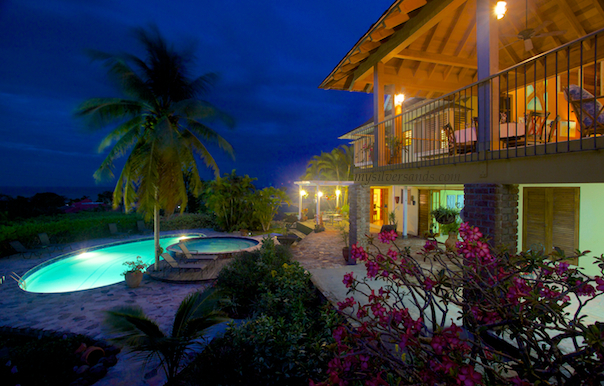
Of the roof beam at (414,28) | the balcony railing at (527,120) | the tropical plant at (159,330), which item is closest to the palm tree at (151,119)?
the roof beam at (414,28)

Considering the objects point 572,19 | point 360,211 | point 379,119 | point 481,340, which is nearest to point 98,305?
point 360,211

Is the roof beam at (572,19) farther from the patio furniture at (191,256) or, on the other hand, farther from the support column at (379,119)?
the patio furniture at (191,256)

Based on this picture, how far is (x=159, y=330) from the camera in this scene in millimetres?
4625

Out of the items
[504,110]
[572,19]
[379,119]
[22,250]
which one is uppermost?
[572,19]

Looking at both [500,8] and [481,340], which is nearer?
[481,340]

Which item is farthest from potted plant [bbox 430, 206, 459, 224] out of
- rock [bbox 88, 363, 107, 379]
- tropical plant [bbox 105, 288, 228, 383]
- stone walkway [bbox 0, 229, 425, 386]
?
rock [bbox 88, 363, 107, 379]

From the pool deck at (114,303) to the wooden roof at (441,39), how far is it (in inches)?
239

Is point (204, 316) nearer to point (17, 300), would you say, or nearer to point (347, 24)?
point (17, 300)

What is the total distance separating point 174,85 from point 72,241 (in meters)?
11.7

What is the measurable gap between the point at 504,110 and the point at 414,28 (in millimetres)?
3084

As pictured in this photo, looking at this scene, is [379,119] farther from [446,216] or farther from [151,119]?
[151,119]

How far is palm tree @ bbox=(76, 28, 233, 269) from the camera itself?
10.8 meters

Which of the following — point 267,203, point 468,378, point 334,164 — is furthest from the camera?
point 334,164

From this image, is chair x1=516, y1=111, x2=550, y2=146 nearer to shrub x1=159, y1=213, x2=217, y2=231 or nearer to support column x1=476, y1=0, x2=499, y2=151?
support column x1=476, y1=0, x2=499, y2=151
